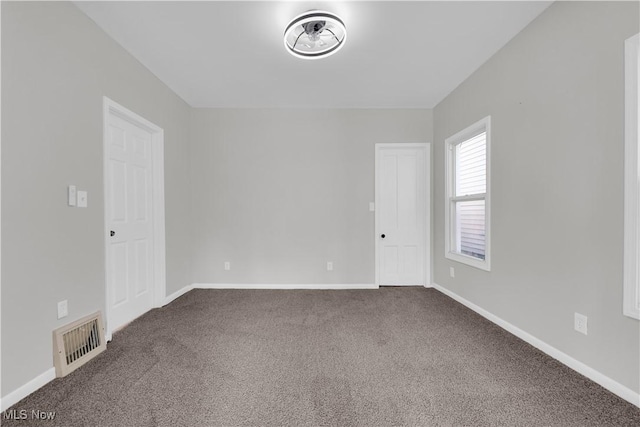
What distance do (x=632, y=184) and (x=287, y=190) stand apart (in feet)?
10.7

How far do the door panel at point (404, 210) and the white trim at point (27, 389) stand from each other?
3.44 meters

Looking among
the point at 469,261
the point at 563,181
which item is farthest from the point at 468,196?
the point at 563,181

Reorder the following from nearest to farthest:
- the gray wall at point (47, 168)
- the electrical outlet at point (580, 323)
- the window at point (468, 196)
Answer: the gray wall at point (47, 168) < the electrical outlet at point (580, 323) < the window at point (468, 196)

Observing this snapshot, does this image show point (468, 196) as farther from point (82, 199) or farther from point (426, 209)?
point (82, 199)

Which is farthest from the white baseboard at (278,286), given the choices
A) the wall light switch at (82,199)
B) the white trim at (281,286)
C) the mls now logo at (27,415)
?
the mls now logo at (27,415)

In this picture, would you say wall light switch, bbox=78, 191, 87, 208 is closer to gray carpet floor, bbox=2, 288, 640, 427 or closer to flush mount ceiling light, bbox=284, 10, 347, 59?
gray carpet floor, bbox=2, 288, 640, 427

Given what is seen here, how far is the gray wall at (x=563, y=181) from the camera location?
1572mm

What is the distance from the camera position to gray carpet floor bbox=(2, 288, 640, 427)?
4.63 ft

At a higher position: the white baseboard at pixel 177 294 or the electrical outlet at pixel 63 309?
the electrical outlet at pixel 63 309

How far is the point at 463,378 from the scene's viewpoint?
1.72 metres

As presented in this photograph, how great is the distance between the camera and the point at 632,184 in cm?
148

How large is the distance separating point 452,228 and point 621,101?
2111mm

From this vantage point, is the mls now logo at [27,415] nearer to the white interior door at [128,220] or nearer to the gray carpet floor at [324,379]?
the gray carpet floor at [324,379]

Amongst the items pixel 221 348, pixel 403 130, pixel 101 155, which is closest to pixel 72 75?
pixel 101 155
